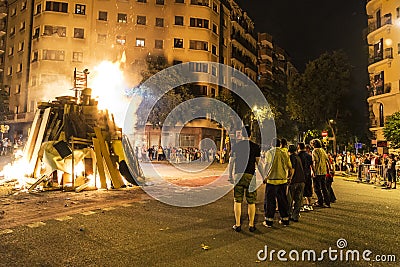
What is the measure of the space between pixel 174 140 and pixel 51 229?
34875 millimetres

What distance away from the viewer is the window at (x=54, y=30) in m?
41.0

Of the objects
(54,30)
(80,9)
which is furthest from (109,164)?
(80,9)

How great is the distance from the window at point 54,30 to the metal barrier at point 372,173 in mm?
35630

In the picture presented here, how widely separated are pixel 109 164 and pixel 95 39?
32480 mm

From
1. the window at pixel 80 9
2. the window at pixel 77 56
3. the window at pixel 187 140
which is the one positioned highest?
the window at pixel 80 9

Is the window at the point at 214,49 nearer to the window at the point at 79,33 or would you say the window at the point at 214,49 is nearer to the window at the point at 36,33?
the window at the point at 79,33

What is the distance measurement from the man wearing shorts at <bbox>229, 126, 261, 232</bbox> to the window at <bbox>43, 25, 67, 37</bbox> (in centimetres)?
3969

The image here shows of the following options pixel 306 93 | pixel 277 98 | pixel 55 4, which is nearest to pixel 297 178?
pixel 306 93

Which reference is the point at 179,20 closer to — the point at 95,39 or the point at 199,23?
the point at 199,23

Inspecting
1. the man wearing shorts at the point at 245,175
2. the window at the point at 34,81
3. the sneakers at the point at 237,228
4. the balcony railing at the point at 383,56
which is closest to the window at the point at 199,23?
the balcony railing at the point at 383,56

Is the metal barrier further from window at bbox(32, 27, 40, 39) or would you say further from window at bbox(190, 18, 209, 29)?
window at bbox(32, 27, 40, 39)

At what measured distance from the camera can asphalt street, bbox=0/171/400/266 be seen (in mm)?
5086

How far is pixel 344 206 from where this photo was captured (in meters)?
9.89

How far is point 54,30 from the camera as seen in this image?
135 feet
